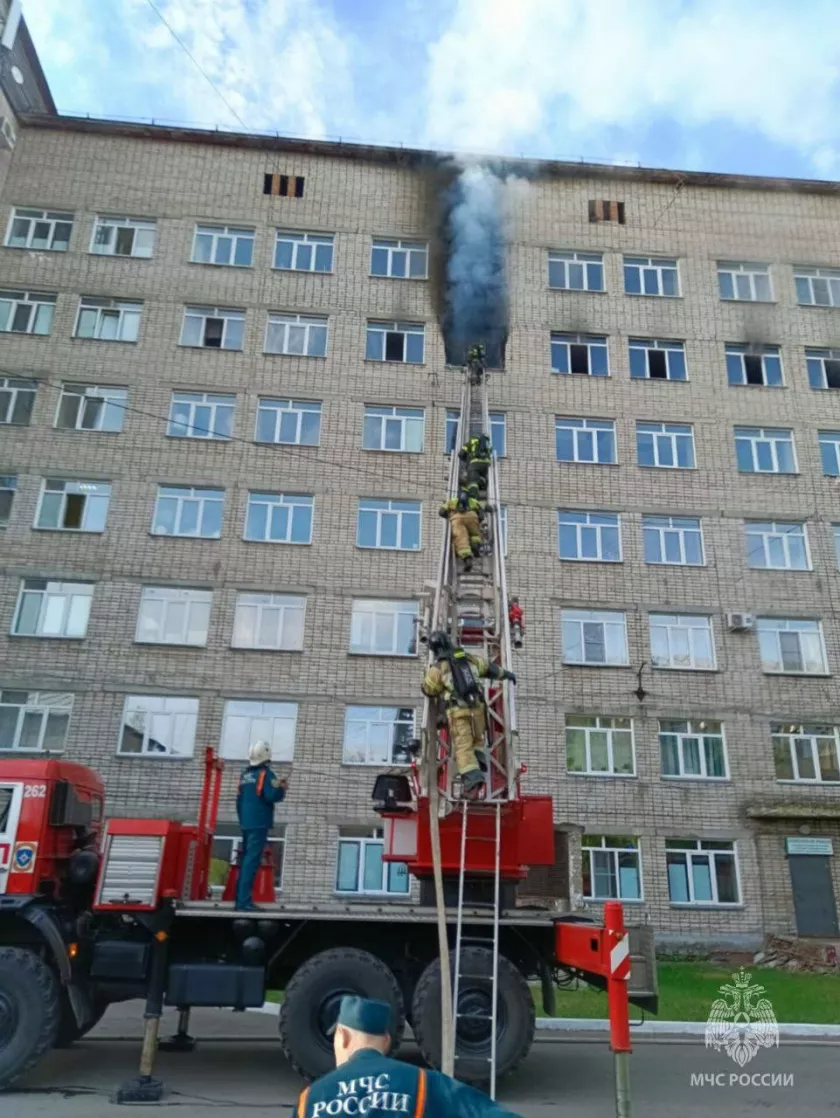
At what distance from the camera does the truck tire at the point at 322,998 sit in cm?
725

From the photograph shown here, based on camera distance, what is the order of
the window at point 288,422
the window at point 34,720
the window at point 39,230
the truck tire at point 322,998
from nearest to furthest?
1. the truck tire at point 322,998
2. the window at point 34,720
3. the window at point 288,422
4. the window at point 39,230

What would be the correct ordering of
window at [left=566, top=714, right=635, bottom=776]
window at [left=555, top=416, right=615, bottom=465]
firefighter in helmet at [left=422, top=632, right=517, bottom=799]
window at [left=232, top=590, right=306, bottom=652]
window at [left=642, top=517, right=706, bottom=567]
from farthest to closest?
window at [left=555, top=416, right=615, bottom=465] → window at [left=642, top=517, right=706, bottom=567] → window at [left=232, top=590, right=306, bottom=652] → window at [left=566, top=714, right=635, bottom=776] → firefighter in helmet at [left=422, top=632, right=517, bottom=799]

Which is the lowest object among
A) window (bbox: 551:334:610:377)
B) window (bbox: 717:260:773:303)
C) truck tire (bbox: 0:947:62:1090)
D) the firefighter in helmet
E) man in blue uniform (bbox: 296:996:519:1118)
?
truck tire (bbox: 0:947:62:1090)

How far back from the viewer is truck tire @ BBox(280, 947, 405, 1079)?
725 cm

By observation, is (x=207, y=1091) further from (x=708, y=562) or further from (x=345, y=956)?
(x=708, y=562)

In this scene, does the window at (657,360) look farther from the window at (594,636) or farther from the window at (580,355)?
the window at (594,636)

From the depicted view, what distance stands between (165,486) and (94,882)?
13.2 m

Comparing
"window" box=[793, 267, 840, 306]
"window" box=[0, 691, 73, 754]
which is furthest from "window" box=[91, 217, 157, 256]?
"window" box=[793, 267, 840, 306]

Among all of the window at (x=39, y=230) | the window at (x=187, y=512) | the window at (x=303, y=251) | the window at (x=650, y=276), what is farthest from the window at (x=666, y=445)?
the window at (x=39, y=230)

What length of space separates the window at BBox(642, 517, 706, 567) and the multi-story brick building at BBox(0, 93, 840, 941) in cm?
8

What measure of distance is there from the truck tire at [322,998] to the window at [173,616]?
1197 cm

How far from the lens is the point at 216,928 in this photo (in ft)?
26.2

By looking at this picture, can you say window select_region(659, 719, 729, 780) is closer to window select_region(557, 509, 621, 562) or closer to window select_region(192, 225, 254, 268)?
window select_region(557, 509, 621, 562)

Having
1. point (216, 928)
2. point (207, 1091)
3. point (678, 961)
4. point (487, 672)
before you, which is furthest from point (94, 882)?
point (678, 961)
